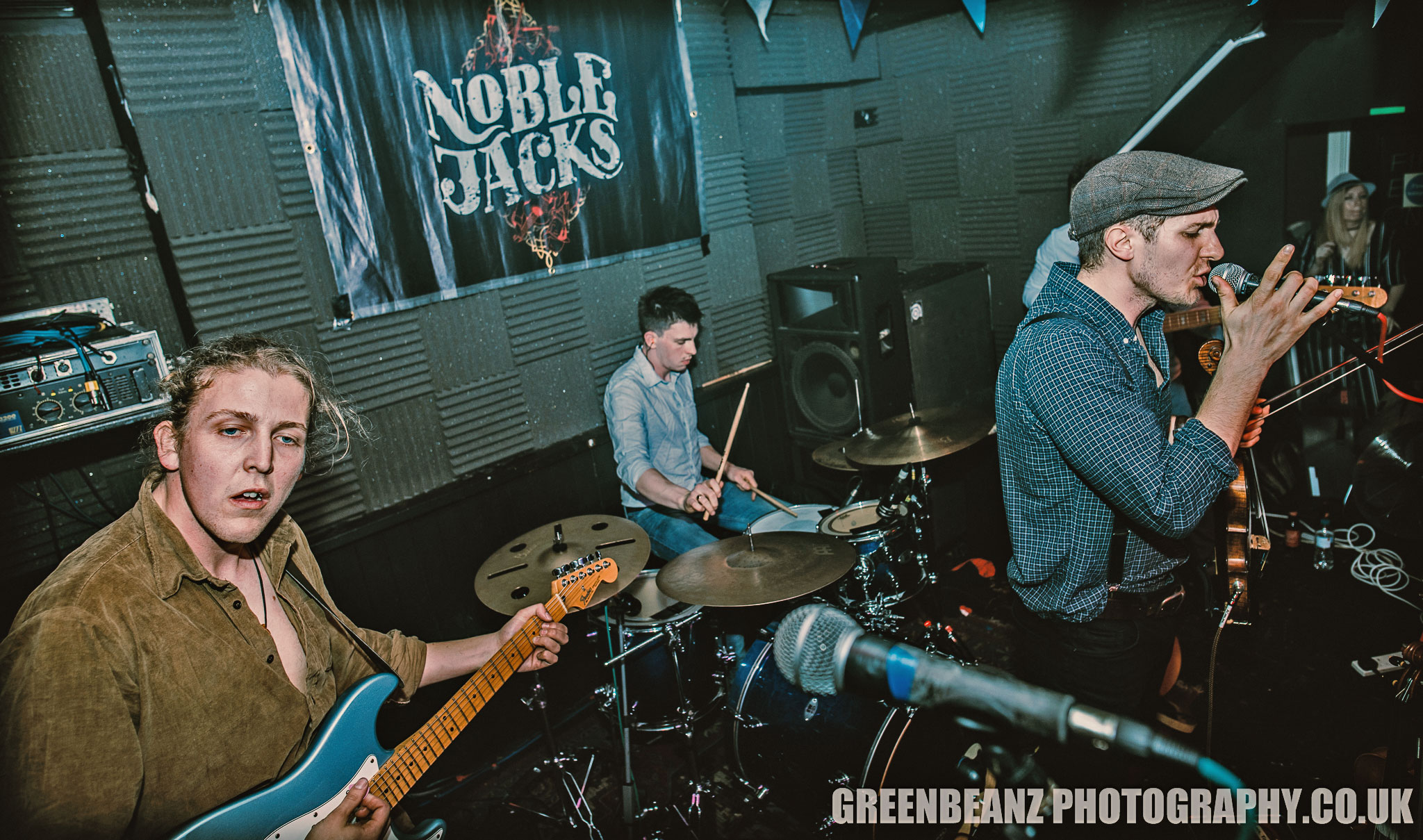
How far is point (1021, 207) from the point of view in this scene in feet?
16.2

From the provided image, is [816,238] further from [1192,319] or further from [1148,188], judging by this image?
[1148,188]

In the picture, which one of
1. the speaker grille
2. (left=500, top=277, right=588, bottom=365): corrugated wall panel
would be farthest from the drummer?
the speaker grille

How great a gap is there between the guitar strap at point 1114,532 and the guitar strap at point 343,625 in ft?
6.00

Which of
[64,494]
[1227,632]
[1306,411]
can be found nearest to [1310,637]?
[1227,632]

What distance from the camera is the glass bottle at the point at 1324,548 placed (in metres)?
3.84

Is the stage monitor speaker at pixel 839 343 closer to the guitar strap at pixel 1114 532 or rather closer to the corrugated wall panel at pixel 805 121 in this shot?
the corrugated wall panel at pixel 805 121

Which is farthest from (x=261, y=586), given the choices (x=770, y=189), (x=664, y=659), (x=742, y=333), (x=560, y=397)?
(x=770, y=189)

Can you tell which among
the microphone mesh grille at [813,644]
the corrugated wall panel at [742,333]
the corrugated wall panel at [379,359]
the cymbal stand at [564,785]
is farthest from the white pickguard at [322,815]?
the corrugated wall panel at [742,333]

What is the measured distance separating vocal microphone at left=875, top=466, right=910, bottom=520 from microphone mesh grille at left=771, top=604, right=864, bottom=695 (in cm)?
175

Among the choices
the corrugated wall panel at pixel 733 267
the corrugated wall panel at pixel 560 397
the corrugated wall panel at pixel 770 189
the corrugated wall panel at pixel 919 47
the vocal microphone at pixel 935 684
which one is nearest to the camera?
the vocal microphone at pixel 935 684

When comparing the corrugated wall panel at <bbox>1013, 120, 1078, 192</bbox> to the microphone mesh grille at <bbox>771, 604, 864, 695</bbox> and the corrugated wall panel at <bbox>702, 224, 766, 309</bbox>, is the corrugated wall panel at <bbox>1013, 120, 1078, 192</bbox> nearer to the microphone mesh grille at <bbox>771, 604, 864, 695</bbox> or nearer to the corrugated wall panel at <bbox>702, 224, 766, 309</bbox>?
the corrugated wall panel at <bbox>702, 224, 766, 309</bbox>

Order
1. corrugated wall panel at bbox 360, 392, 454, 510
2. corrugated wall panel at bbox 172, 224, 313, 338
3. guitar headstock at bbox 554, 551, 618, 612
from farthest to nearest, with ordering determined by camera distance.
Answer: corrugated wall panel at bbox 360, 392, 454, 510, corrugated wall panel at bbox 172, 224, 313, 338, guitar headstock at bbox 554, 551, 618, 612

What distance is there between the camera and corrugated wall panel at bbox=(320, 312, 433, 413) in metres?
3.12

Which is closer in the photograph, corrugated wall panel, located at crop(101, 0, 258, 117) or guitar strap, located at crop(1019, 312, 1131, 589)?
guitar strap, located at crop(1019, 312, 1131, 589)
